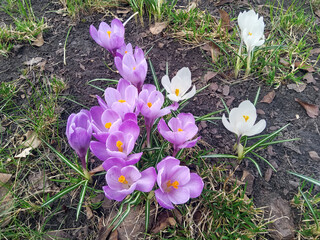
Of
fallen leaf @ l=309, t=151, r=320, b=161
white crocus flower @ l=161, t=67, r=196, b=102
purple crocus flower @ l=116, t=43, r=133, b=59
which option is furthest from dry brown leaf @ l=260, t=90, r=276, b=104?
purple crocus flower @ l=116, t=43, r=133, b=59

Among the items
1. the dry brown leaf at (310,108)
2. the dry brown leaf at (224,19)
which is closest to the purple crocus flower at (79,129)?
the dry brown leaf at (310,108)

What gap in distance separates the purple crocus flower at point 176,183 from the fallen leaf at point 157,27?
1573 mm

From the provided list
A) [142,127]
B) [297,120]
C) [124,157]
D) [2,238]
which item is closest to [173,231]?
[124,157]

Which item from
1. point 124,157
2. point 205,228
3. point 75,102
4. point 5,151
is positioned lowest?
point 205,228

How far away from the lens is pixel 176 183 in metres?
1.19

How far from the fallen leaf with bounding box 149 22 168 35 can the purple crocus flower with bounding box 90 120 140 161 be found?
4.86 ft

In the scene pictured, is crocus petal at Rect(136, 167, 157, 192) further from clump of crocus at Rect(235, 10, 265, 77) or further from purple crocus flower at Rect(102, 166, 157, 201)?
clump of crocus at Rect(235, 10, 265, 77)

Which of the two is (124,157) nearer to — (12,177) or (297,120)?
(12,177)

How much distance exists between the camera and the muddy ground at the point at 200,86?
1641 millimetres

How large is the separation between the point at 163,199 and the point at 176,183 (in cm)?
9

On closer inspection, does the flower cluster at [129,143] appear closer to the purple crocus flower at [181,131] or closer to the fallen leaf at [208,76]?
the purple crocus flower at [181,131]

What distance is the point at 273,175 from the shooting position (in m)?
1.65

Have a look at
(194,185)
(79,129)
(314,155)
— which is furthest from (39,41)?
(314,155)

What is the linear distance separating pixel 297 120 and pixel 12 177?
1.94 meters
